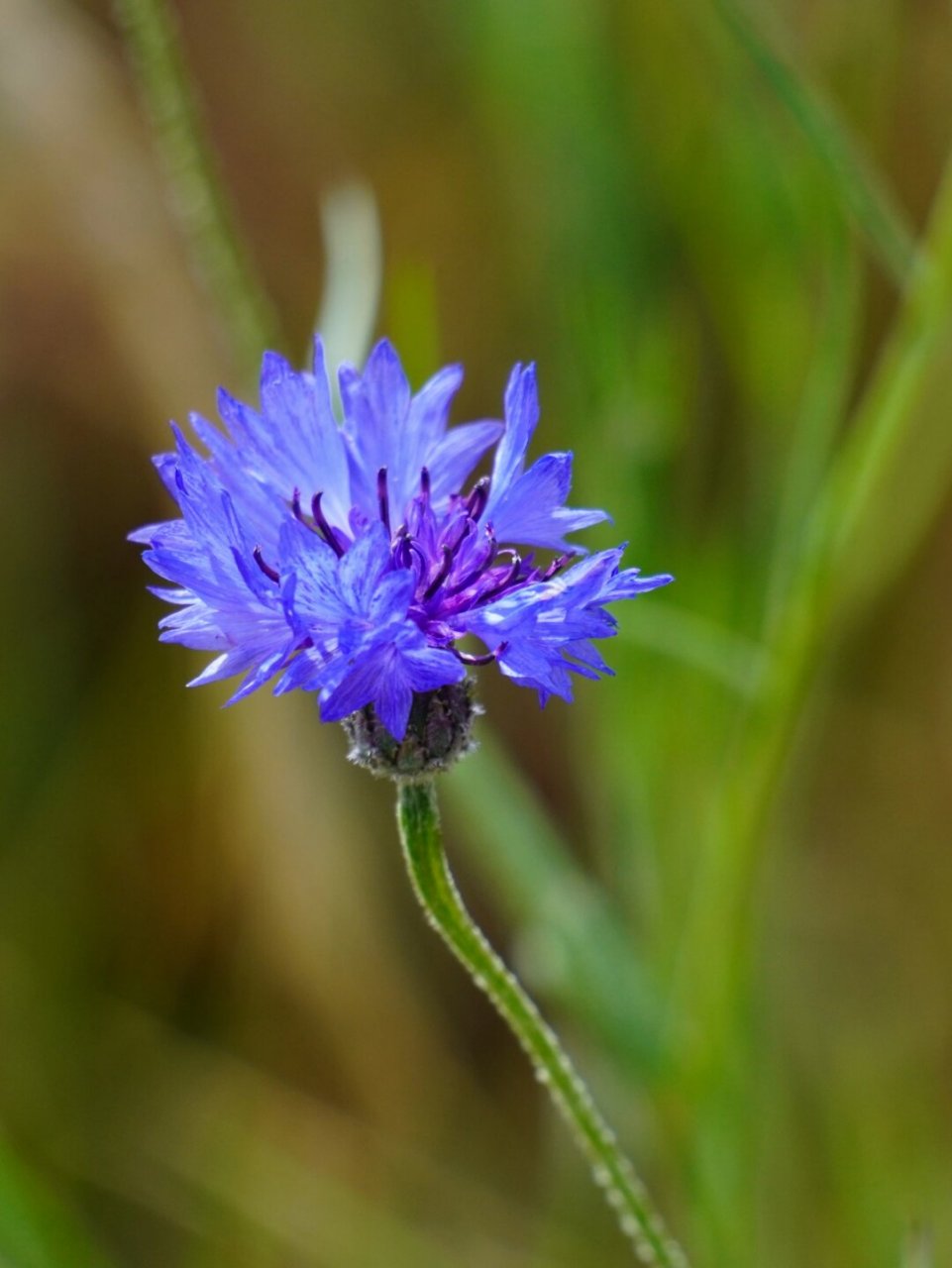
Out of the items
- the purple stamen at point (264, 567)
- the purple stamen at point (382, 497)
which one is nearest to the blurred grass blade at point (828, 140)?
the purple stamen at point (382, 497)

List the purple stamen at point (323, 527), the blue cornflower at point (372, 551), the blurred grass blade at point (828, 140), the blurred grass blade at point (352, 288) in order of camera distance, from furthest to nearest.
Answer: the blurred grass blade at point (352, 288)
the blurred grass blade at point (828, 140)
the purple stamen at point (323, 527)
the blue cornflower at point (372, 551)

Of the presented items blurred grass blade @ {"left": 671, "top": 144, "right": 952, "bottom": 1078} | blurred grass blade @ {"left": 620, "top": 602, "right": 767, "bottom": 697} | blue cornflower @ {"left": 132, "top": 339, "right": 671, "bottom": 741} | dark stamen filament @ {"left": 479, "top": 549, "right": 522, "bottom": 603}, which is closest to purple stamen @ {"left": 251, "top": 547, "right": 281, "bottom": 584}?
blue cornflower @ {"left": 132, "top": 339, "right": 671, "bottom": 741}

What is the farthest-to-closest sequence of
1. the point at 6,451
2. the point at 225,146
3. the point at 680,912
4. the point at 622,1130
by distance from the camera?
the point at 225,146, the point at 6,451, the point at 622,1130, the point at 680,912

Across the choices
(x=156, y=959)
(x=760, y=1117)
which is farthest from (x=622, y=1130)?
(x=156, y=959)

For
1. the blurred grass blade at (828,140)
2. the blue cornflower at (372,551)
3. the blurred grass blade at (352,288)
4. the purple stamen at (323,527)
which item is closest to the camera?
the blue cornflower at (372,551)

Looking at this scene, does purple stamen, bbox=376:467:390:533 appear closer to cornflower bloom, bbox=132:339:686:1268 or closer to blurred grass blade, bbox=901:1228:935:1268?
cornflower bloom, bbox=132:339:686:1268

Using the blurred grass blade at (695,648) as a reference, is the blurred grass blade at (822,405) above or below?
above

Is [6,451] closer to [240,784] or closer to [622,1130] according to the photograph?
[240,784]

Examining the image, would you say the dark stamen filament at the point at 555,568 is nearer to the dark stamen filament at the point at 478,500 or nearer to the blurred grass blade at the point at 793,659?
the dark stamen filament at the point at 478,500

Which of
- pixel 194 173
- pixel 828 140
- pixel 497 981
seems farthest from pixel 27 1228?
pixel 828 140
